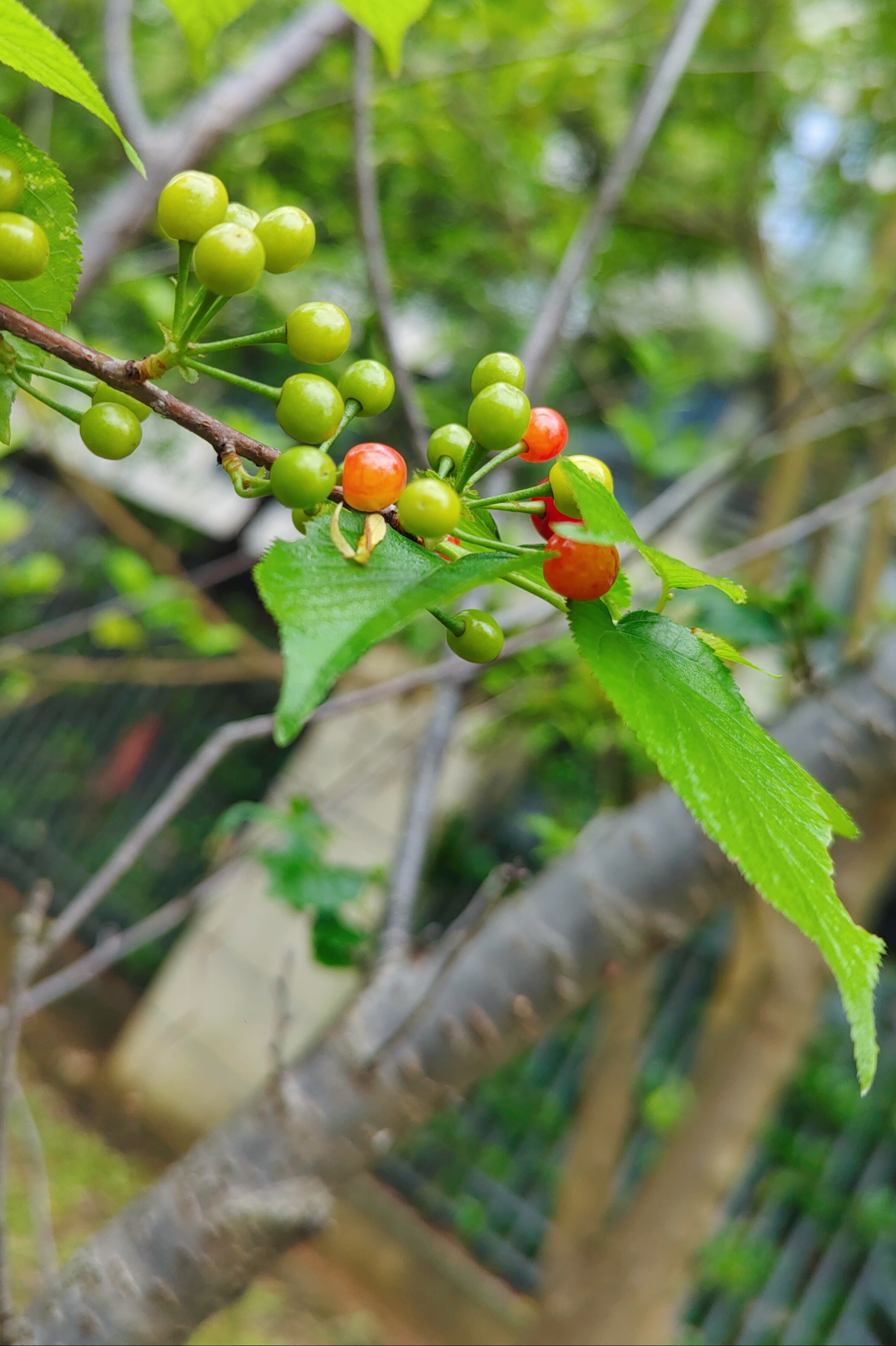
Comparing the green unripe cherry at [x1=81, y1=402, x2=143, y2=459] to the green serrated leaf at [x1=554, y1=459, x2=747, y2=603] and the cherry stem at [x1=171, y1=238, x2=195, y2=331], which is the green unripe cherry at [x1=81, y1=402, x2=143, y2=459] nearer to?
the cherry stem at [x1=171, y1=238, x2=195, y2=331]

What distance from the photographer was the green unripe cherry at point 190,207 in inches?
15.7

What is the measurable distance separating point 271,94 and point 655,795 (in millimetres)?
1514

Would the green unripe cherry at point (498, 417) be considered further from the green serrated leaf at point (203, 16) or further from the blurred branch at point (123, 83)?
the blurred branch at point (123, 83)

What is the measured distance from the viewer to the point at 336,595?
1.08 ft

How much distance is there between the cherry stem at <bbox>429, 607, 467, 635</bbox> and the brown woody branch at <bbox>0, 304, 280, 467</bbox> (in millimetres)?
90

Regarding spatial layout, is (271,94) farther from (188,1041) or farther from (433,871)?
(188,1041)

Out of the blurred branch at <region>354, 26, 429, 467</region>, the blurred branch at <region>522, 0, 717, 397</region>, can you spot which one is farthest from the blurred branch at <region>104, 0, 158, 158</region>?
the blurred branch at <region>522, 0, 717, 397</region>

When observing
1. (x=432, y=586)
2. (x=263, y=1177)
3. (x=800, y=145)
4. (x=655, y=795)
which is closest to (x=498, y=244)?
(x=800, y=145)

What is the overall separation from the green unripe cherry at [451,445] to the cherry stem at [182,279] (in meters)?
0.12

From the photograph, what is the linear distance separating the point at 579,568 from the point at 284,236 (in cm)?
21

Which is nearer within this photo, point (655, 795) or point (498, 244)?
point (655, 795)

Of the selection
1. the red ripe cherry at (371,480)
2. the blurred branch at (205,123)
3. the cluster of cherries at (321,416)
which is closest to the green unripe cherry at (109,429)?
the cluster of cherries at (321,416)

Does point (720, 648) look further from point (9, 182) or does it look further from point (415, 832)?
point (415, 832)

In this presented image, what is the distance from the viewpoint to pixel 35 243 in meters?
0.37
